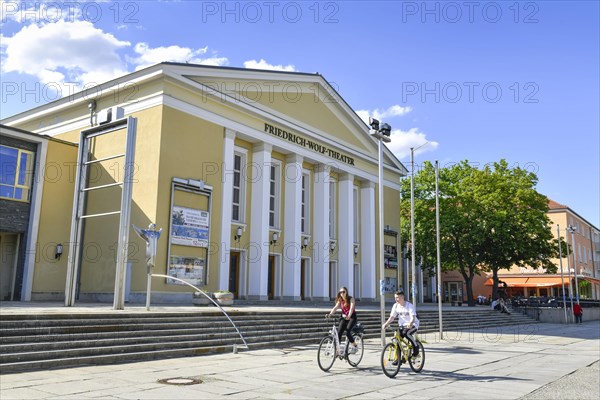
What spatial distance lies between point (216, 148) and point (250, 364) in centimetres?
1502

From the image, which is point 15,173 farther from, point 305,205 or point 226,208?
point 305,205

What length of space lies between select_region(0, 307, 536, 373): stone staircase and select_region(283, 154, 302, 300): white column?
9.72 m

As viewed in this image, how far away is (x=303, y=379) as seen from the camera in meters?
10.5

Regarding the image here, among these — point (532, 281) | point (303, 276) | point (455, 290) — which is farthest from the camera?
point (455, 290)

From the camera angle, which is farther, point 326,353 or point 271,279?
point 271,279

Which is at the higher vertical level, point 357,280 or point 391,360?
point 357,280

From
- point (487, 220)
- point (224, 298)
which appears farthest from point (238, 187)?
point (487, 220)

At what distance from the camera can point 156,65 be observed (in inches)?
926

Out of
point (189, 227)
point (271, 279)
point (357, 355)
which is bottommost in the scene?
point (357, 355)

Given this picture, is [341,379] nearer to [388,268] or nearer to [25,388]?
[25,388]

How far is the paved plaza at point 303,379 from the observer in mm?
8805

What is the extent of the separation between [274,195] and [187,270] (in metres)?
8.28

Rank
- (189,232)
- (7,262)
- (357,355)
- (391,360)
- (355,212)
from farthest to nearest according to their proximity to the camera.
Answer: (355,212) < (189,232) < (7,262) < (357,355) < (391,360)

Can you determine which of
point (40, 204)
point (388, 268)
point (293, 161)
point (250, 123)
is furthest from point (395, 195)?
point (40, 204)
